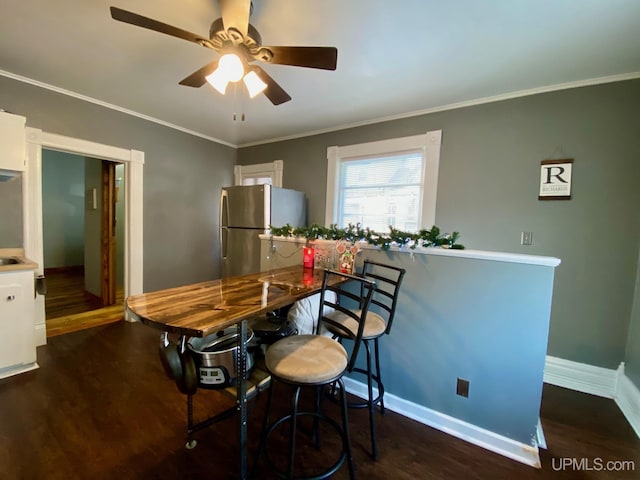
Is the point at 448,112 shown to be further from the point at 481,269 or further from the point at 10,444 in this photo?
the point at 10,444

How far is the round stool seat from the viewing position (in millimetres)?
1146

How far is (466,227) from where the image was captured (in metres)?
2.76

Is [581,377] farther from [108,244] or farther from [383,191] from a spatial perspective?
[108,244]

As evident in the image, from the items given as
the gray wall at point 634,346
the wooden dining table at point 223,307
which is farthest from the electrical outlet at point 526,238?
the wooden dining table at point 223,307

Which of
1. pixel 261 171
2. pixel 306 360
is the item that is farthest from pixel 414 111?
pixel 306 360

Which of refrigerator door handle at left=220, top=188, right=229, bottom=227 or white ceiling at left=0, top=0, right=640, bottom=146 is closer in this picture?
white ceiling at left=0, top=0, right=640, bottom=146

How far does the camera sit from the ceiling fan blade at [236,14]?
4.38ft

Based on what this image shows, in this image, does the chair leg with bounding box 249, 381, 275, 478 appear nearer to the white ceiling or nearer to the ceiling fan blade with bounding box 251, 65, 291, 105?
the ceiling fan blade with bounding box 251, 65, 291, 105

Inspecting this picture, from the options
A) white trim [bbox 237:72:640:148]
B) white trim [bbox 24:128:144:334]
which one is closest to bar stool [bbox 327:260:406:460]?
white trim [bbox 237:72:640:148]

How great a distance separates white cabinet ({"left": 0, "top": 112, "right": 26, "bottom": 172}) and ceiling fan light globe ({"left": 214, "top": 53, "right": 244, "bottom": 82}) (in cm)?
208

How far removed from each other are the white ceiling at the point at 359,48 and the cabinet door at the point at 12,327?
74.3 inches

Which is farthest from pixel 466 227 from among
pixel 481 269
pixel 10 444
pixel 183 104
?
pixel 10 444

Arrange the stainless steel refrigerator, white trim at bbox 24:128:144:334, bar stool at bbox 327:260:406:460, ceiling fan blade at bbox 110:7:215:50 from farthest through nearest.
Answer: the stainless steel refrigerator → white trim at bbox 24:128:144:334 → bar stool at bbox 327:260:406:460 → ceiling fan blade at bbox 110:7:215:50

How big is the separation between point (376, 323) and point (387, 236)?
0.64m
